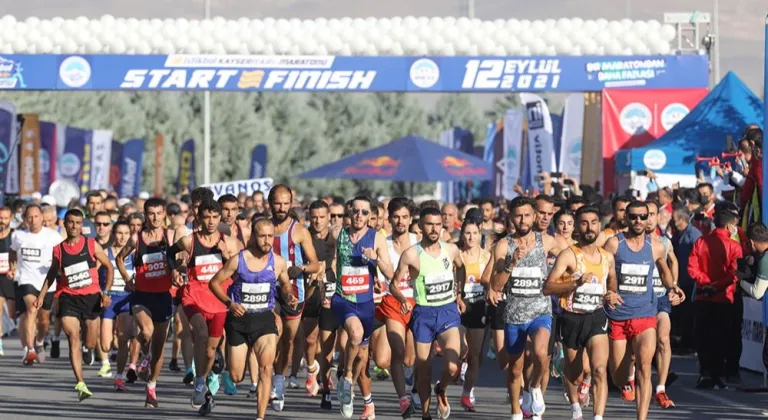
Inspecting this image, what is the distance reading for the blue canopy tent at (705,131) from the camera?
2220cm

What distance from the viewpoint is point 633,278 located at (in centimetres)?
1153

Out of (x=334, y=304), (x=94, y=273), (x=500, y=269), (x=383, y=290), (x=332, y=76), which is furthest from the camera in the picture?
(x=332, y=76)

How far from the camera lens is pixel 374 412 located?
12.9 metres

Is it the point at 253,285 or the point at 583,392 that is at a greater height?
the point at 253,285

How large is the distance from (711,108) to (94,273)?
1076cm

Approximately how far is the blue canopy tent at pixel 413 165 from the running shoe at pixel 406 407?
17089 millimetres

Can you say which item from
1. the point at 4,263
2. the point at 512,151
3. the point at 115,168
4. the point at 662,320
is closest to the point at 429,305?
the point at 662,320

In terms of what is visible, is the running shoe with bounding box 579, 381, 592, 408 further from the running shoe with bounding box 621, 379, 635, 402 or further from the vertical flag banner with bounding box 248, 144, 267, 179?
the vertical flag banner with bounding box 248, 144, 267, 179

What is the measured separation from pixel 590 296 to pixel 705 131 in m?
11.5

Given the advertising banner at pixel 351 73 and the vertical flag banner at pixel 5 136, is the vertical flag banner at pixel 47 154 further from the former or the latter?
the advertising banner at pixel 351 73

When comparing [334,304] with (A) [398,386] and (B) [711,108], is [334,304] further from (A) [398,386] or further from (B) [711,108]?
(B) [711,108]

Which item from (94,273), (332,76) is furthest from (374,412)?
(332,76)

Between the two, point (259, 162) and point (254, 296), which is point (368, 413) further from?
point (259, 162)

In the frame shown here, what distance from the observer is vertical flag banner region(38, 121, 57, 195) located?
140 ft
